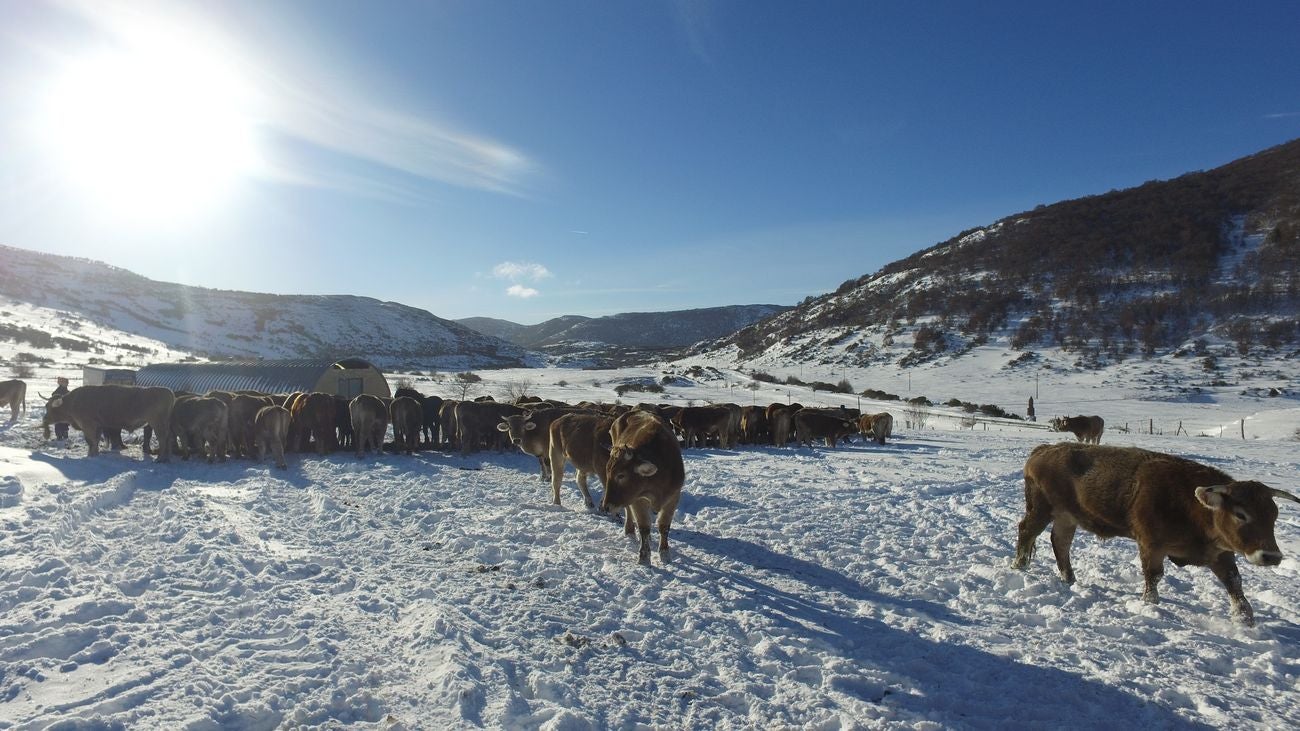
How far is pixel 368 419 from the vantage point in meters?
15.8

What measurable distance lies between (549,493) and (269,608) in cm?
605

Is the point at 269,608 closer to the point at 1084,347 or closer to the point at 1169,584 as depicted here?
the point at 1169,584

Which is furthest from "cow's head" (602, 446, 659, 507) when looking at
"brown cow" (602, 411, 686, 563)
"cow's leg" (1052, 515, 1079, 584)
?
"cow's leg" (1052, 515, 1079, 584)

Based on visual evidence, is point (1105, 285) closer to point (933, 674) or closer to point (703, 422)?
point (703, 422)

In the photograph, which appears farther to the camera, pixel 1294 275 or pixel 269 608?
pixel 1294 275

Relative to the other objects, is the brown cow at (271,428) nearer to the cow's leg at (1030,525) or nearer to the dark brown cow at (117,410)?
the dark brown cow at (117,410)

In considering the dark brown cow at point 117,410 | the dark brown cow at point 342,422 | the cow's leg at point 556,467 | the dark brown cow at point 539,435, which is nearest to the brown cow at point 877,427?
the dark brown cow at point 539,435

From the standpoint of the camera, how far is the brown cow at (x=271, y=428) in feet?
45.1

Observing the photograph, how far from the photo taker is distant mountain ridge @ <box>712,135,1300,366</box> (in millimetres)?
55156

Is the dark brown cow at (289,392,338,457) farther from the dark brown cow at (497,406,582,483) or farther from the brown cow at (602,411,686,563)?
the brown cow at (602,411,686,563)

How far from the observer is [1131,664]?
483 centimetres

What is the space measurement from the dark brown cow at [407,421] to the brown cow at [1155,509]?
1419cm

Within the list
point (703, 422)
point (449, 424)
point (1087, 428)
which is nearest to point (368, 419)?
point (449, 424)

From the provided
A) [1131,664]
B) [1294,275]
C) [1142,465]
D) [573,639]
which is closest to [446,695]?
[573,639]
